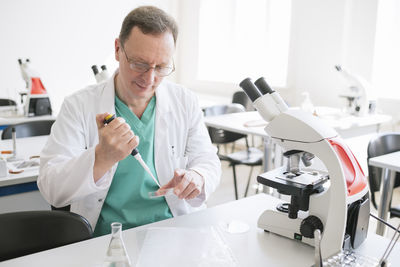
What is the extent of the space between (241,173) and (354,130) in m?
1.61

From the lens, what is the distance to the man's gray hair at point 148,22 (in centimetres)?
118

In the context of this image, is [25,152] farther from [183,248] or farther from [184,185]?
[183,248]

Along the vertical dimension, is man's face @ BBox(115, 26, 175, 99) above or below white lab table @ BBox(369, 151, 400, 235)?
above

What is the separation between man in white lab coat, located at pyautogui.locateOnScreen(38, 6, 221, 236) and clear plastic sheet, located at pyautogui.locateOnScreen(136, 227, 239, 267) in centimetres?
15

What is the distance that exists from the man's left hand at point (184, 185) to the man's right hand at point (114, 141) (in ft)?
0.65

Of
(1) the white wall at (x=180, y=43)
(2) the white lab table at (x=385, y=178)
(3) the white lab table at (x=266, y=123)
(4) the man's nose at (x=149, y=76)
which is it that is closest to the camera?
(4) the man's nose at (x=149, y=76)

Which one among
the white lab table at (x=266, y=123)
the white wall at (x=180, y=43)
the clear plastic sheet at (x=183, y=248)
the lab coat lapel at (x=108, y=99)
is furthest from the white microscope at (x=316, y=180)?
the white wall at (x=180, y=43)

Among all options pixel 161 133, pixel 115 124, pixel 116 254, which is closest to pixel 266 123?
pixel 161 133

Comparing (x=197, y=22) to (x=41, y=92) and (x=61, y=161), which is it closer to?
(x=41, y=92)

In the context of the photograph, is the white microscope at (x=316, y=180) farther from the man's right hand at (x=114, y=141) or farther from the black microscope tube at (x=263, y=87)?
the man's right hand at (x=114, y=141)

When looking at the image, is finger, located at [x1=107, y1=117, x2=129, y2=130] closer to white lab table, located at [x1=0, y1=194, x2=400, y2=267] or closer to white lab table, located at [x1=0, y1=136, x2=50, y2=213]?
white lab table, located at [x1=0, y1=194, x2=400, y2=267]

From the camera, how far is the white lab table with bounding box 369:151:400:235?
1.96m

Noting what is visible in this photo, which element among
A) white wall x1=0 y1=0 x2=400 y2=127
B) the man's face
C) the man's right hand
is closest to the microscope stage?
the man's right hand

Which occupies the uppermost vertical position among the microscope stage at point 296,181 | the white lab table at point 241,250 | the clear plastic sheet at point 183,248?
the microscope stage at point 296,181
